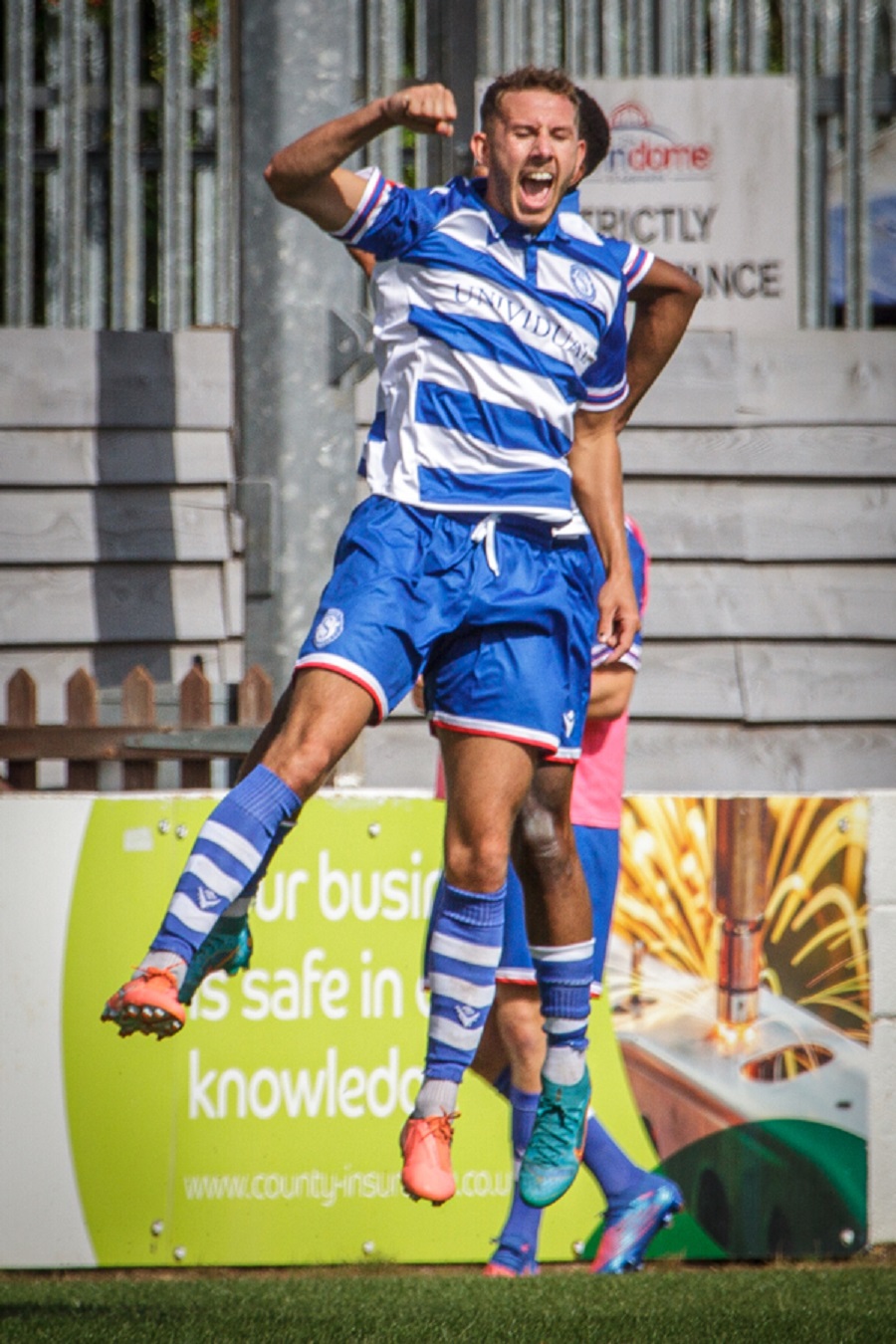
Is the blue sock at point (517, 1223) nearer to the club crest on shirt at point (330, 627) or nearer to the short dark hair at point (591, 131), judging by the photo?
the club crest on shirt at point (330, 627)

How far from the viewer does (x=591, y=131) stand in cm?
367

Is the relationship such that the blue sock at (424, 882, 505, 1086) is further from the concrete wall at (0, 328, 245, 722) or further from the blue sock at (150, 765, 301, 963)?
the concrete wall at (0, 328, 245, 722)

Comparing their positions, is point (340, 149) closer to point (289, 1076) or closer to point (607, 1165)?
point (289, 1076)

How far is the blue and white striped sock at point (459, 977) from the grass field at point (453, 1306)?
48cm

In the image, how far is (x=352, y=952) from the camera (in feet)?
16.0

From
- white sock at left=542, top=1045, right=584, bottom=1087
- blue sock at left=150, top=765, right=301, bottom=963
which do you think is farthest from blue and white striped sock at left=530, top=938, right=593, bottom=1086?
blue sock at left=150, top=765, right=301, bottom=963

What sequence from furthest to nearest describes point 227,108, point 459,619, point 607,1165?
point 227,108
point 607,1165
point 459,619

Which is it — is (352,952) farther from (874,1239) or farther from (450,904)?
(874,1239)

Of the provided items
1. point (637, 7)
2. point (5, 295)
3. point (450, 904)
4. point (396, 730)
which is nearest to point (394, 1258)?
point (450, 904)

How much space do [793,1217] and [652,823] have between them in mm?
1225

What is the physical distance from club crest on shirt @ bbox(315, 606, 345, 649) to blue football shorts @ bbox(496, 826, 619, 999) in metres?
1.43

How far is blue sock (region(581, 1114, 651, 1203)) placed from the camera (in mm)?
4793

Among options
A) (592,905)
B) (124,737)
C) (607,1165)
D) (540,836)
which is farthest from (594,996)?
(124,737)

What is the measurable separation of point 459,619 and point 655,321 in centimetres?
96
